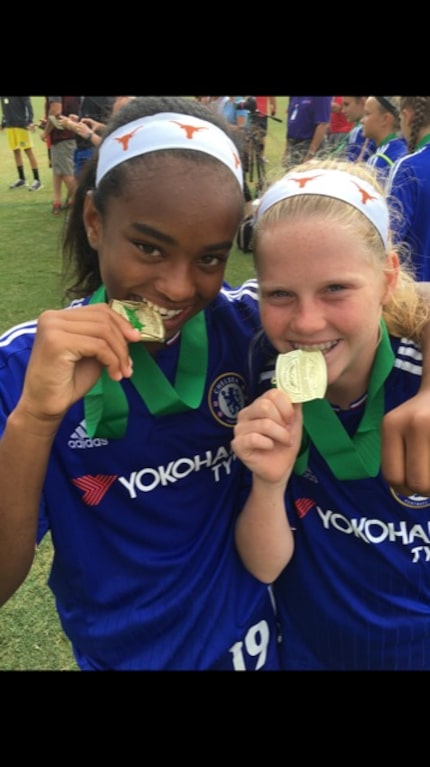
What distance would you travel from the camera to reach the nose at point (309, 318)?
1511 millimetres

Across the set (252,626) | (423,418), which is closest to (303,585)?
(252,626)

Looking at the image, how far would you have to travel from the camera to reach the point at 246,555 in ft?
5.65

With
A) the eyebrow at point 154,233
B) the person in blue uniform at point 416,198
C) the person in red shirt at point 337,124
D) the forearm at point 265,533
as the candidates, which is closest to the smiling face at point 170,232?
the eyebrow at point 154,233

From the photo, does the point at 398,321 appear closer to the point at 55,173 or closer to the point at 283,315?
the point at 283,315

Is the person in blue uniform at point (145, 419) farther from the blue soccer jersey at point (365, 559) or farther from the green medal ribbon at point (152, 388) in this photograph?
the blue soccer jersey at point (365, 559)

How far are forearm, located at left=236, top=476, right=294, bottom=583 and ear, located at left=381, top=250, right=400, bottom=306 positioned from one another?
0.60m

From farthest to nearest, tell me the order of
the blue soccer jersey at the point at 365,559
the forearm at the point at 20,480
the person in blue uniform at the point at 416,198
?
the person in blue uniform at the point at 416,198 → the blue soccer jersey at the point at 365,559 → the forearm at the point at 20,480

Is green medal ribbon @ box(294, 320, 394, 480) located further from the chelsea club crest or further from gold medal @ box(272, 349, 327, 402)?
the chelsea club crest

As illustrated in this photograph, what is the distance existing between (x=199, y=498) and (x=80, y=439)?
36 cm

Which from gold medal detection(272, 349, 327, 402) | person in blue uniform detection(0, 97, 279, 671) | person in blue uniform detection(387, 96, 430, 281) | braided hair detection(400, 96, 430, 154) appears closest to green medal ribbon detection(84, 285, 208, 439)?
person in blue uniform detection(0, 97, 279, 671)

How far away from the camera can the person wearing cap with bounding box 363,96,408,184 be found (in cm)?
529

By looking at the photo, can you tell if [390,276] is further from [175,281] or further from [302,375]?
[175,281]

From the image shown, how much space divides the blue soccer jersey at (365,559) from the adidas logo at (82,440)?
57 cm

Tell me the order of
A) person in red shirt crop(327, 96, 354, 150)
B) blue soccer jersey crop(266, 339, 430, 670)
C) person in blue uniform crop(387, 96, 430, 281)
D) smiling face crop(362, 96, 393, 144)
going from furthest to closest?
person in red shirt crop(327, 96, 354, 150), smiling face crop(362, 96, 393, 144), person in blue uniform crop(387, 96, 430, 281), blue soccer jersey crop(266, 339, 430, 670)
